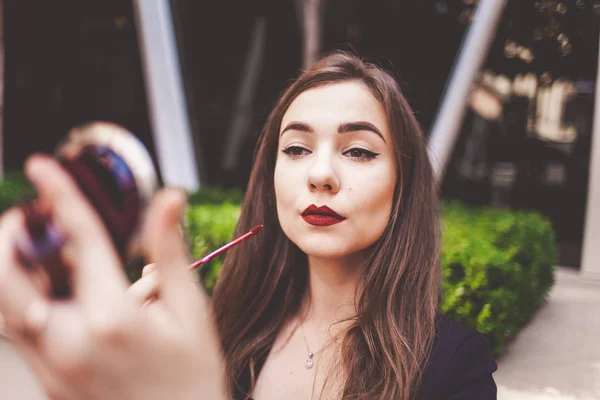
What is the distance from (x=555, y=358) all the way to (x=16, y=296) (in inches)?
128

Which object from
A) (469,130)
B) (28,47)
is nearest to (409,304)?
(469,130)

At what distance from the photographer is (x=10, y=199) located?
17.9 ft

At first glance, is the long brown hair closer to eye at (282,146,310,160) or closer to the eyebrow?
the eyebrow

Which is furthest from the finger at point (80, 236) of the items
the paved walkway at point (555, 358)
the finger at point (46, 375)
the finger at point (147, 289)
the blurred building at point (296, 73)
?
the blurred building at point (296, 73)

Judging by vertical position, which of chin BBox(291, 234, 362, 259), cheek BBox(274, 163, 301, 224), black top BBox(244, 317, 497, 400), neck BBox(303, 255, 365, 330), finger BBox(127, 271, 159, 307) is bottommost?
black top BBox(244, 317, 497, 400)

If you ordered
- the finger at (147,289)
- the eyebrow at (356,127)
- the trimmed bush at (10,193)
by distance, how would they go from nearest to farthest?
1. the finger at (147,289)
2. the eyebrow at (356,127)
3. the trimmed bush at (10,193)

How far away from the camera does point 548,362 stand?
324 cm

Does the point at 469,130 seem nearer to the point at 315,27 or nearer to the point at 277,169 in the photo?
the point at 315,27

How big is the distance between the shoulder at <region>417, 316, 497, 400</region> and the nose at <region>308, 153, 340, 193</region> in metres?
0.55

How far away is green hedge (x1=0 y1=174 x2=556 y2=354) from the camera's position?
3305mm

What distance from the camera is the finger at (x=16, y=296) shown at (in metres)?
0.72

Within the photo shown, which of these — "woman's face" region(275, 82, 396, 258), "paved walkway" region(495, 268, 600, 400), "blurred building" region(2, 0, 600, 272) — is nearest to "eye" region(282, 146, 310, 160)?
"woman's face" region(275, 82, 396, 258)

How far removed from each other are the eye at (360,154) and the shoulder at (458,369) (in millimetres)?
565

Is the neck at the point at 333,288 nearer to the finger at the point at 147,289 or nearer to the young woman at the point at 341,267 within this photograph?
the young woman at the point at 341,267
